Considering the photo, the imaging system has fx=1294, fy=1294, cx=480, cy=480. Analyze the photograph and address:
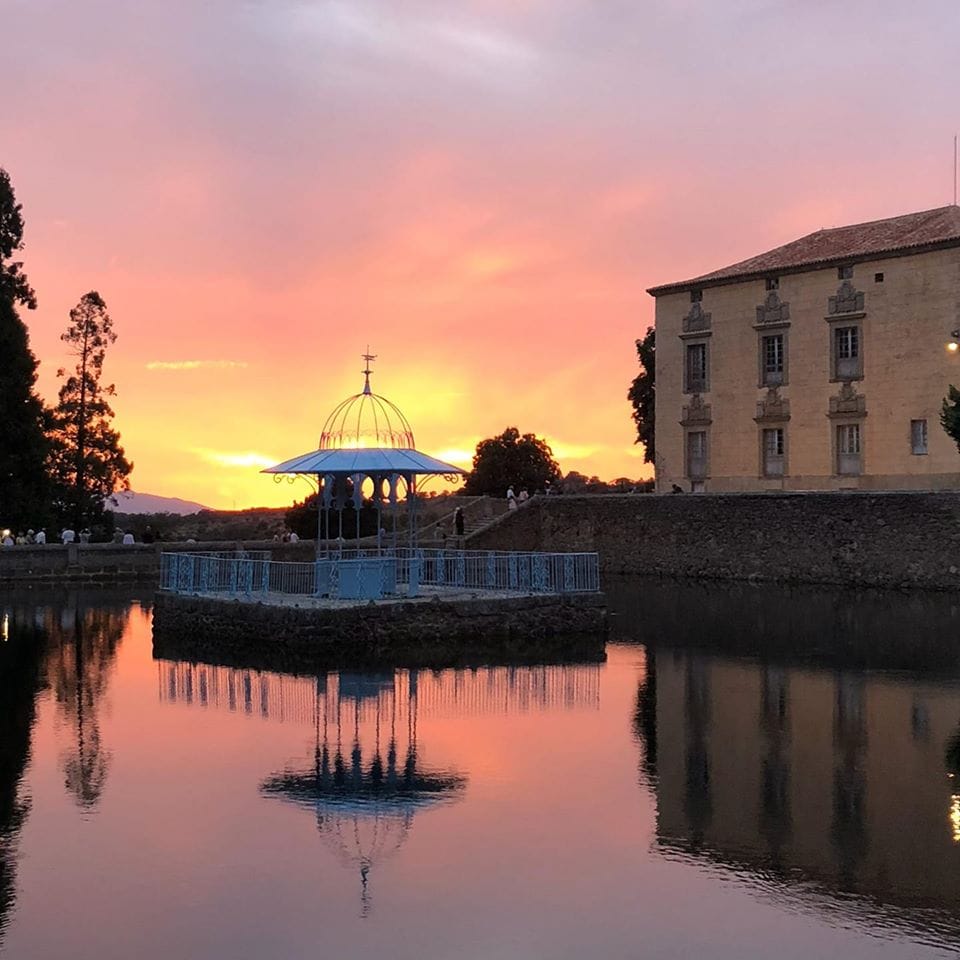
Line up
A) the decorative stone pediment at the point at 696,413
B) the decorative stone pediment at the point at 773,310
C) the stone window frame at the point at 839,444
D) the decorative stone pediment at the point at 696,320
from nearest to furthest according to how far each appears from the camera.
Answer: the stone window frame at the point at 839,444
the decorative stone pediment at the point at 773,310
the decorative stone pediment at the point at 696,413
the decorative stone pediment at the point at 696,320

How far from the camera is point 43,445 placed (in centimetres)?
4128

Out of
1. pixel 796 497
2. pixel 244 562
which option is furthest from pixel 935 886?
pixel 796 497

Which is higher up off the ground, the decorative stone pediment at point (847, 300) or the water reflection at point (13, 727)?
the decorative stone pediment at point (847, 300)

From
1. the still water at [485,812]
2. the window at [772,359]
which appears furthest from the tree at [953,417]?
the still water at [485,812]

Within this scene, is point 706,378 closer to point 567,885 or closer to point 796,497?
point 796,497

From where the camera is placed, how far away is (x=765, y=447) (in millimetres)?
45938

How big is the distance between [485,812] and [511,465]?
175 ft

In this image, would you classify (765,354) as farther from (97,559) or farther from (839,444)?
(97,559)

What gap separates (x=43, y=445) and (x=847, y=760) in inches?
1292

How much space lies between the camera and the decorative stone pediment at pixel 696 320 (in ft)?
156

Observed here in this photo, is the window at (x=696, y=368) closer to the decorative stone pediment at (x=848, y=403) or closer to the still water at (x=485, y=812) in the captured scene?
the decorative stone pediment at (x=848, y=403)

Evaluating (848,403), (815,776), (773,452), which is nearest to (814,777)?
(815,776)

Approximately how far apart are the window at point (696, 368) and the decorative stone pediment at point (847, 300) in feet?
18.4

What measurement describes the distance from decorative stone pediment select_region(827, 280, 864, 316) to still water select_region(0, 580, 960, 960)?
77.2 ft
